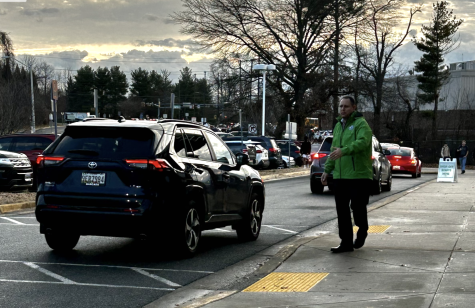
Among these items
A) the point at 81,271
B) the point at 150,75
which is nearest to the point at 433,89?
the point at 81,271

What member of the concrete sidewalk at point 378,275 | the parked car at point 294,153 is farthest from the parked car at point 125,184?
the parked car at point 294,153

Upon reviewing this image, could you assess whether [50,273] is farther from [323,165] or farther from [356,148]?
[323,165]

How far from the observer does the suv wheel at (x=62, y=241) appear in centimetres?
960

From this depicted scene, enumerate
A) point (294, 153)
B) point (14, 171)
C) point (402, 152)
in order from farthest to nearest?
point (294, 153) < point (402, 152) < point (14, 171)

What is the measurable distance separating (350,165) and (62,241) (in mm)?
3853

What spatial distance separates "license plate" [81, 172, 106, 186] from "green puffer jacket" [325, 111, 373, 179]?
2.82 meters

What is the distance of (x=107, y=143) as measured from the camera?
8836mm

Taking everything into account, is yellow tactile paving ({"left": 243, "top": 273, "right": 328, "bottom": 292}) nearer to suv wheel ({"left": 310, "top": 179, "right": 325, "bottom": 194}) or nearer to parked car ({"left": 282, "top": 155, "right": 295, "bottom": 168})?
suv wheel ({"left": 310, "top": 179, "right": 325, "bottom": 194})

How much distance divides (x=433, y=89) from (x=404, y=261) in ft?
218

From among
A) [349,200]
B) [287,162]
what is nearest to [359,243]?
[349,200]

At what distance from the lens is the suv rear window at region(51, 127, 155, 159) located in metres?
8.70

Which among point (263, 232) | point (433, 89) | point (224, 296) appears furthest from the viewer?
point (433, 89)

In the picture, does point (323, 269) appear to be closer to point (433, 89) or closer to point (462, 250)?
point (462, 250)

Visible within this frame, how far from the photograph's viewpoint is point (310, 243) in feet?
32.9
